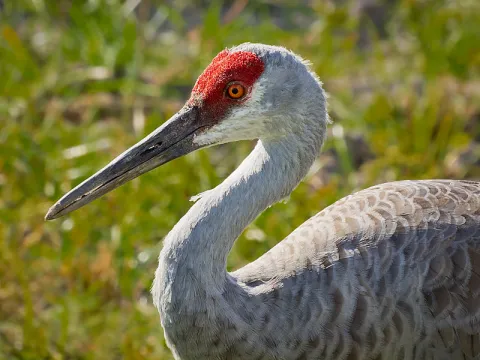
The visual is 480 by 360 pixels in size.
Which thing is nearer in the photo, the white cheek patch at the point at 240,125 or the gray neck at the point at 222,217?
the gray neck at the point at 222,217

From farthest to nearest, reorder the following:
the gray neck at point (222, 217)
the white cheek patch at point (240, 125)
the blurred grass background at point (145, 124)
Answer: the blurred grass background at point (145, 124), the white cheek patch at point (240, 125), the gray neck at point (222, 217)

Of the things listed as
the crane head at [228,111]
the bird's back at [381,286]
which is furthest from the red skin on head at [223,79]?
the bird's back at [381,286]

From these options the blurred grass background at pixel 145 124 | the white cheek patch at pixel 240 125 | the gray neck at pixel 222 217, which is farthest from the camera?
the blurred grass background at pixel 145 124

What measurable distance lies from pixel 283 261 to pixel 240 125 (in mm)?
574

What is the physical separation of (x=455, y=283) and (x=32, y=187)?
2.80 m

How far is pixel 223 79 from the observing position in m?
3.12

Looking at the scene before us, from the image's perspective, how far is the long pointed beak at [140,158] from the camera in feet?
10.4

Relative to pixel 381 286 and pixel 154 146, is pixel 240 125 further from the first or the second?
pixel 381 286

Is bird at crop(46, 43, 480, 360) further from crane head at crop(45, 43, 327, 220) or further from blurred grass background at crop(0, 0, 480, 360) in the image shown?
blurred grass background at crop(0, 0, 480, 360)

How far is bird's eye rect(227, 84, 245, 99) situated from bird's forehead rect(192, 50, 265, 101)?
0.02m

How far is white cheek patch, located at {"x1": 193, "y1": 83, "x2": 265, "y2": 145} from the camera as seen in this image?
10.4 feet

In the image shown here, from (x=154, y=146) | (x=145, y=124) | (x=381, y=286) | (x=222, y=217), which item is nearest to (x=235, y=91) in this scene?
(x=154, y=146)

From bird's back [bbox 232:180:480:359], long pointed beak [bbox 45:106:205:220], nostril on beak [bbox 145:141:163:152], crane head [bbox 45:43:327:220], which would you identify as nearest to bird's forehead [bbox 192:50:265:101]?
crane head [bbox 45:43:327:220]

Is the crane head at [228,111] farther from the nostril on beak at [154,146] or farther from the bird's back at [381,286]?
the bird's back at [381,286]
